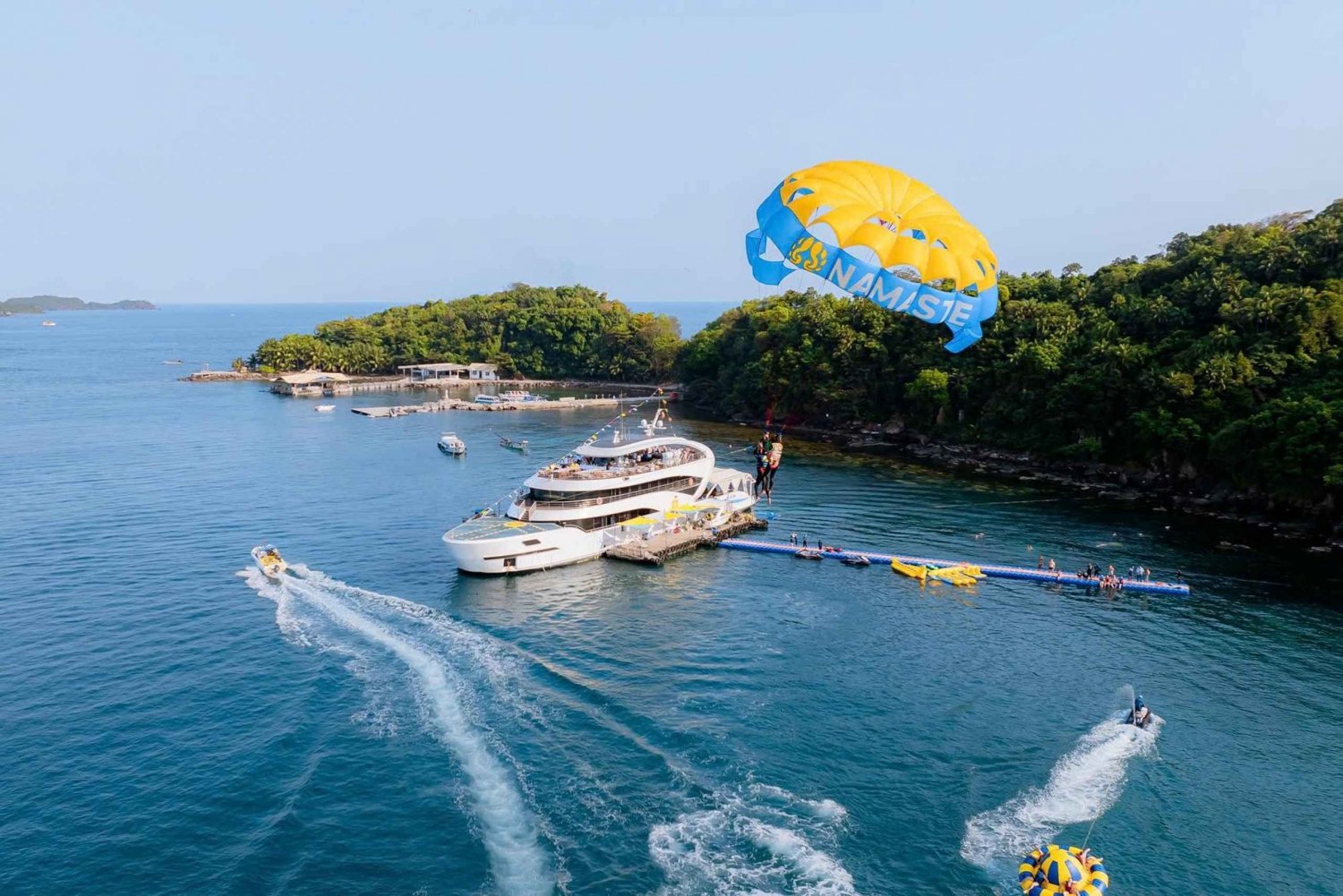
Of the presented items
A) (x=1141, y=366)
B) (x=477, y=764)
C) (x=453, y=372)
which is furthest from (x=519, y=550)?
(x=453, y=372)

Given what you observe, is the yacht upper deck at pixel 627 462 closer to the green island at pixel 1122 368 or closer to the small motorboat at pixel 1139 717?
the green island at pixel 1122 368

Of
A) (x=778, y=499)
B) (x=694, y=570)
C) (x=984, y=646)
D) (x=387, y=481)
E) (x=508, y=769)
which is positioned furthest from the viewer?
(x=387, y=481)

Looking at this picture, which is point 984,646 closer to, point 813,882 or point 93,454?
point 813,882

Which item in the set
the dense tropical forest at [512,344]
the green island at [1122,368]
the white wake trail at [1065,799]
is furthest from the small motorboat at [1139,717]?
the dense tropical forest at [512,344]

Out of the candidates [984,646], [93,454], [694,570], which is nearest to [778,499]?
[694,570]

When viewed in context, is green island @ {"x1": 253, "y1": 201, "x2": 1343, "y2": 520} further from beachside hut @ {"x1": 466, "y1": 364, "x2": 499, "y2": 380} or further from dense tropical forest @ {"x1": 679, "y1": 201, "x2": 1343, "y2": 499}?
beachside hut @ {"x1": 466, "y1": 364, "x2": 499, "y2": 380}

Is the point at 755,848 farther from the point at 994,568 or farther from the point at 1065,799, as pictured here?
the point at 994,568
